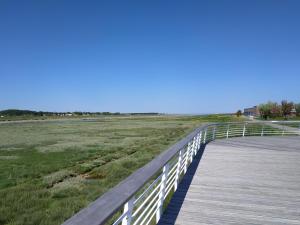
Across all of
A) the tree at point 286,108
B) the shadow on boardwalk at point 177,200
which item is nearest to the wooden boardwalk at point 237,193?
the shadow on boardwalk at point 177,200

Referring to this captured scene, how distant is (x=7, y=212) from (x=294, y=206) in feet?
19.1

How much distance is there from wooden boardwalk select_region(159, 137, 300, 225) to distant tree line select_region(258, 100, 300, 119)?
63427mm

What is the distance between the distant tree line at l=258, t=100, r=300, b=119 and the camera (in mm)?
67625

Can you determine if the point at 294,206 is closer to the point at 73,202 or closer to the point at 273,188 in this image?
the point at 273,188

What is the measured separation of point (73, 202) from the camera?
24.3ft

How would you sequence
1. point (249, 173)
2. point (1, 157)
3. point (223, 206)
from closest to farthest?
point (223, 206) < point (249, 173) < point (1, 157)

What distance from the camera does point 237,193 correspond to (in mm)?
5473

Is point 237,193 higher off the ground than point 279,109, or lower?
lower

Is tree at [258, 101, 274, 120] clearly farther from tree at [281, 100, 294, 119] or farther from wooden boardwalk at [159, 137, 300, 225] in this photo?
wooden boardwalk at [159, 137, 300, 225]

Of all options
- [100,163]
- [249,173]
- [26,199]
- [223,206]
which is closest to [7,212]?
[26,199]

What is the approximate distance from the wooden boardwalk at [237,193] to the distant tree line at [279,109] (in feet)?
208

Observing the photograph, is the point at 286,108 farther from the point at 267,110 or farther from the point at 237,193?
the point at 237,193

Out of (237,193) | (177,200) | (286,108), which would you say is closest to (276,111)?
(286,108)

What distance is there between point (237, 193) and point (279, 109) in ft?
235
